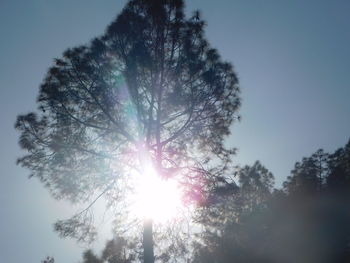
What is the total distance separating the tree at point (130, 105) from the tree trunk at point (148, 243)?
5.97ft

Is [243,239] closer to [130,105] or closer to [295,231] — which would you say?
[295,231]

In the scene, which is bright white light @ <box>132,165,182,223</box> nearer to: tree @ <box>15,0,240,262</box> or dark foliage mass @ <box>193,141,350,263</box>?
tree @ <box>15,0,240,262</box>

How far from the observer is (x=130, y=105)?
1252 cm

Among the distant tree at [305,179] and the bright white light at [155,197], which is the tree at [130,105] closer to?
the bright white light at [155,197]

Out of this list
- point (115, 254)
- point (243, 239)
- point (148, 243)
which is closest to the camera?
point (148, 243)

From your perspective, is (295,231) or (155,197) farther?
(295,231)

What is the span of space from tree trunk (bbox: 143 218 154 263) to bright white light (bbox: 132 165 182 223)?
37 centimetres

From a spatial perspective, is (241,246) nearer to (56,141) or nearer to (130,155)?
(130,155)

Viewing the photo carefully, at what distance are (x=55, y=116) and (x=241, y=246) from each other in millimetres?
16231

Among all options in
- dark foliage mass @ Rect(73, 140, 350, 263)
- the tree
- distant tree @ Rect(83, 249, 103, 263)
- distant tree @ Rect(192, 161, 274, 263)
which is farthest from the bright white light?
distant tree @ Rect(83, 249, 103, 263)

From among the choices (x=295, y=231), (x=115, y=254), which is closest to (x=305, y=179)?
(x=295, y=231)

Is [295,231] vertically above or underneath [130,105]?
underneath

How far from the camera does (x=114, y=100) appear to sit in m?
12.4

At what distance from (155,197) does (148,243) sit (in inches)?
72.1
